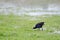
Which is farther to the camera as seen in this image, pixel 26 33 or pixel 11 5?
pixel 11 5

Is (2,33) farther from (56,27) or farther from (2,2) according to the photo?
(2,2)

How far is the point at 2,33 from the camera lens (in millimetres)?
12258

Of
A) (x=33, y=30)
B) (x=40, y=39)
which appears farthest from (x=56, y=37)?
(x=33, y=30)

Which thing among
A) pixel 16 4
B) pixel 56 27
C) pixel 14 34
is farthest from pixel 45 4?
pixel 14 34

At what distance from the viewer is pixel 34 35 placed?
38.0 ft

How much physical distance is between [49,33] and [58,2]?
61.6 feet

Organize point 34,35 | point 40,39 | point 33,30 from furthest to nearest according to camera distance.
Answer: point 33,30
point 34,35
point 40,39

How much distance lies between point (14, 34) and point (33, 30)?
4.36 ft

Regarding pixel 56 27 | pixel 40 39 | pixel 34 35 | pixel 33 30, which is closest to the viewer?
pixel 40 39

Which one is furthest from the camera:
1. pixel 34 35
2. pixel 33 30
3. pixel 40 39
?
pixel 33 30

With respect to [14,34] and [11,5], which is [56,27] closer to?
[14,34]

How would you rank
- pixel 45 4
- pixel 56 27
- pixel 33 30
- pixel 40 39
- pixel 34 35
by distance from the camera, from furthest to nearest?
pixel 45 4 → pixel 56 27 → pixel 33 30 → pixel 34 35 → pixel 40 39

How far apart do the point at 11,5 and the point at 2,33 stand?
19.1 m

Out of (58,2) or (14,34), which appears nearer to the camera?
(14,34)
